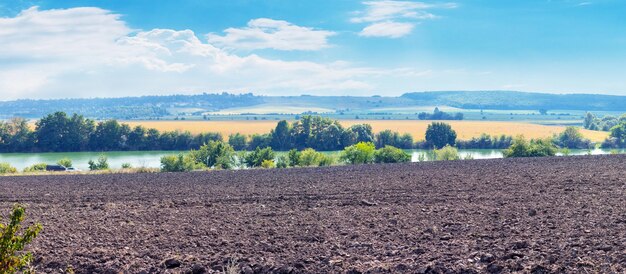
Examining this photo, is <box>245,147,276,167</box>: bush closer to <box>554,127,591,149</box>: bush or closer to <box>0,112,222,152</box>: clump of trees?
<box>0,112,222,152</box>: clump of trees

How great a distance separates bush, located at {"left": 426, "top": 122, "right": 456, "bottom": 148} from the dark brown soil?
5097 cm

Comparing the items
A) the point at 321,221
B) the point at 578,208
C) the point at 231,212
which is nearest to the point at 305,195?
the point at 231,212

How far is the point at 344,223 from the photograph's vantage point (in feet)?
61.0

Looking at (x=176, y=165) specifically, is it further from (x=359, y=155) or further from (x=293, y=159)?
(x=359, y=155)

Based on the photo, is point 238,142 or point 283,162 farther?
point 238,142

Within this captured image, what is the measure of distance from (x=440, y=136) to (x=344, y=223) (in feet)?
220

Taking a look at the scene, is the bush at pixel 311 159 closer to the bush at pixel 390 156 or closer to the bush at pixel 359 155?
the bush at pixel 359 155

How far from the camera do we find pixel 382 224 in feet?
59.5

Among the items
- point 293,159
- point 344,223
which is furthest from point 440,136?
point 344,223

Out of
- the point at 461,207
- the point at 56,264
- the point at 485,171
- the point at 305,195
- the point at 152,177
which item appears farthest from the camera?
the point at 152,177

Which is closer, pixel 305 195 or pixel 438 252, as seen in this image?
pixel 438 252

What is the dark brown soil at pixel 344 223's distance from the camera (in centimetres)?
1393

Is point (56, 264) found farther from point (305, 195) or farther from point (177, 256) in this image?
point (305, 195)

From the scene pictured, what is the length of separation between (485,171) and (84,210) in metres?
18.7
